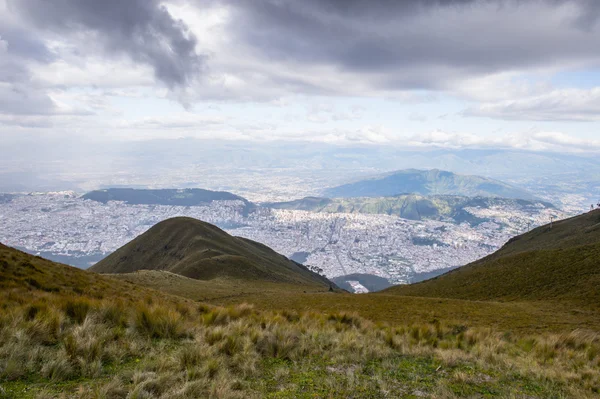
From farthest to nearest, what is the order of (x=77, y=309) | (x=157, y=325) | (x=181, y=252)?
(x=181, y=252) < (x=77, y=309) < (x=157, y=325)

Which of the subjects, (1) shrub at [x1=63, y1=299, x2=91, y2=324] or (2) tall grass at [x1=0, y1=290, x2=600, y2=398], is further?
(1) shrub at [x1=63, y1=299, x2=91, y2=324]

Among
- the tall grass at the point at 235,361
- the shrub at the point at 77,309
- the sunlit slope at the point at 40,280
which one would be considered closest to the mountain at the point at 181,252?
the sunlit slope at the point at 40,280

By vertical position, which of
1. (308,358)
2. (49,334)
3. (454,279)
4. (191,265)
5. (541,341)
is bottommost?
(191,265)

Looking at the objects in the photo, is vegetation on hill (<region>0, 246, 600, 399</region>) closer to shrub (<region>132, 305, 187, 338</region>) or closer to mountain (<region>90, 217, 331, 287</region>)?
shrub (<region>132, 305, 187, 338</region>)

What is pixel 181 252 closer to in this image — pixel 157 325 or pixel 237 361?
pixel 157 325

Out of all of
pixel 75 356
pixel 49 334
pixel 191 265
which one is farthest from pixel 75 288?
pixel 191 265

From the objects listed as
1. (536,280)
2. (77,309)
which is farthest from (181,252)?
(77,309)

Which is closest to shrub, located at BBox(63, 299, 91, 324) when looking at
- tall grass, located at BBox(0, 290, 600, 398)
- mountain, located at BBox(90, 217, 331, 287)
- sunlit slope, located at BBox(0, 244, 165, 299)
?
tall grass, located at BBox(0, 290, 600, 398)

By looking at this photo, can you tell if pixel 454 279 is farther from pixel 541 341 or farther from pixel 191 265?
pixel 191 265

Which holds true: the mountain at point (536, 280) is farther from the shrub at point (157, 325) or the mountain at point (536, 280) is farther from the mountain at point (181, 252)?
the mountain at point (181, 252)
